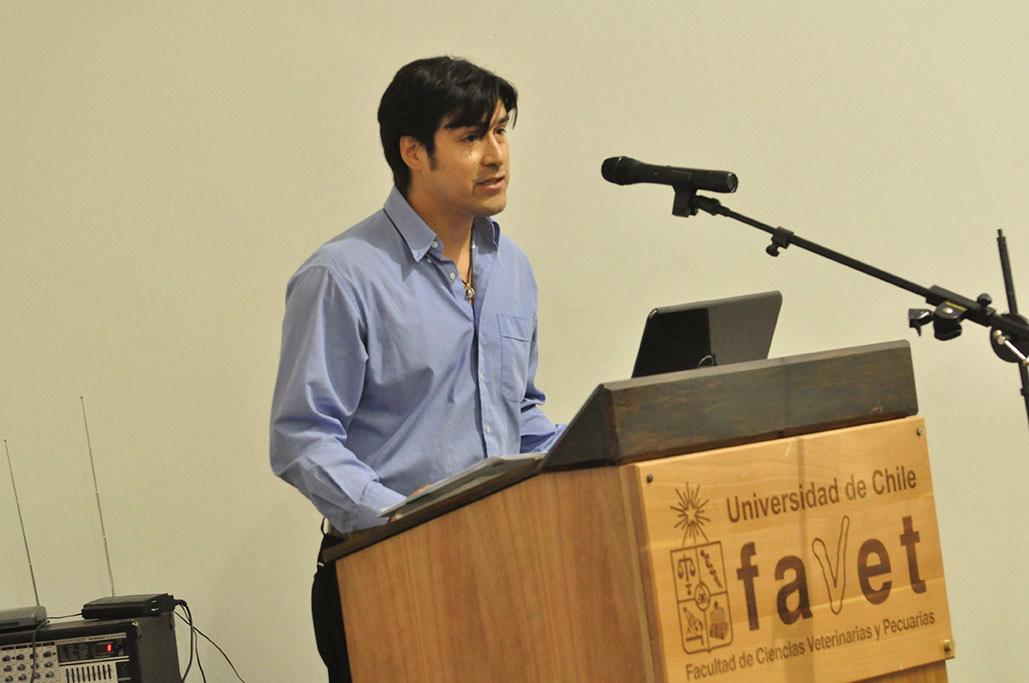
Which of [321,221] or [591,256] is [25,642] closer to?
[321,221]

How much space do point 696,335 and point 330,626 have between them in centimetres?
79

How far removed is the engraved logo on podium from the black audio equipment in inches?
65.7

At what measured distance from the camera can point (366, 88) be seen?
3.11m

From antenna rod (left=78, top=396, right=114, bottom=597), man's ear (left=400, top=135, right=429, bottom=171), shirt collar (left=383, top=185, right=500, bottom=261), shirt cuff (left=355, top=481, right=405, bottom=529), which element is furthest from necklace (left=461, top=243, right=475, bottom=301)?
antenna rod (left=78, top=396, right=114, bottom=597)

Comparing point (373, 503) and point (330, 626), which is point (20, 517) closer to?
point (330, 626)

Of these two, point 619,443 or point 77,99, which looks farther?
point 77,99

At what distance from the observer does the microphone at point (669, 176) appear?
1.65 metres

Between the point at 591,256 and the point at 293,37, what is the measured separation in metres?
0.93

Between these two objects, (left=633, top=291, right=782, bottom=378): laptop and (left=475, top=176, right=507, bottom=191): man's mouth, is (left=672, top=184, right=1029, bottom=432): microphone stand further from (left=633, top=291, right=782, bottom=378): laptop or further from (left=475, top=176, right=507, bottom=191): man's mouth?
(left=475, top=176, right=507, bottom=191): man's mouth

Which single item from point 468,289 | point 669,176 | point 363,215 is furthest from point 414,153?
point 363,215

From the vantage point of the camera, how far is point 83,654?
2602 millimetres

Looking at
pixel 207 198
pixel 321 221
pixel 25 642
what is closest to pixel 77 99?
pixel 207 198

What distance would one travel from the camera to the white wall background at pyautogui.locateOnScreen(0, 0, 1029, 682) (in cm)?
308

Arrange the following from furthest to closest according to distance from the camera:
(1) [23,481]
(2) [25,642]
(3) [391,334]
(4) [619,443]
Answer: (1) [23,481] → (2) [25,642] → (3) [391,334] → (4) [619,443]
